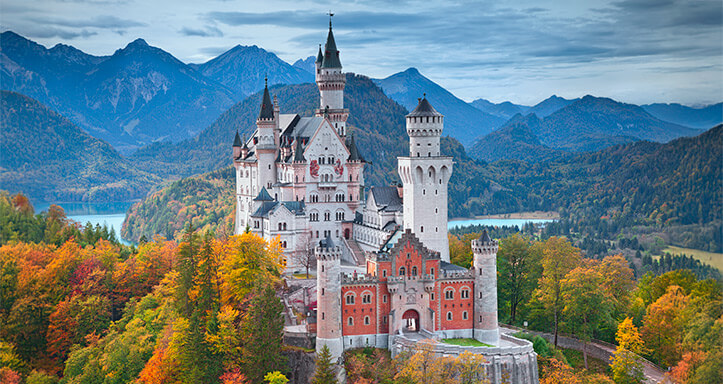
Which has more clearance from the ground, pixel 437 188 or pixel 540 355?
pixel 437 188

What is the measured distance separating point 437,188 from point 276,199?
983 inches

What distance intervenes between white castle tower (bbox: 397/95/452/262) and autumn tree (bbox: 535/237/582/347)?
1138 cm

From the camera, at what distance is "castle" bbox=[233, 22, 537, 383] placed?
5811cm

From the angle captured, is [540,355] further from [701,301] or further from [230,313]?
[230,313]

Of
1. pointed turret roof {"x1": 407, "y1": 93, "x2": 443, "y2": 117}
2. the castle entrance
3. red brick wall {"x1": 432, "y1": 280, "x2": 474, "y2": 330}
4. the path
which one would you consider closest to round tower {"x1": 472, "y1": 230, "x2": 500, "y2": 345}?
red brick wall {"x1": 432, "y1": 280, "x2": 474, "y2": 330}

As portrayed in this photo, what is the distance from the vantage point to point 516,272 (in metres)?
79.2

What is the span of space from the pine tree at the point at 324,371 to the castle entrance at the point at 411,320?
26.2 feet

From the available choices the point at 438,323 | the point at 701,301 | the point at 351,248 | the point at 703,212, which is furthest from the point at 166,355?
the point at 703,212

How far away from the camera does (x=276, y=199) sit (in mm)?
87375

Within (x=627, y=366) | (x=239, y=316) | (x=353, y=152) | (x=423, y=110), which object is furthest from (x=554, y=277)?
(x=239, y=316)

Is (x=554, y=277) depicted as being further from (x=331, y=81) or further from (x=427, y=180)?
(x=331, y=81)

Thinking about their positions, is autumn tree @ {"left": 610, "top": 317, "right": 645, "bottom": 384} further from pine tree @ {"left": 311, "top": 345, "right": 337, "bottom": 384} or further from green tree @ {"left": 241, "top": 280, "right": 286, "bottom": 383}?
green tree @ {"left": 241, "top": 280, "right": 286, "bottom": 383}

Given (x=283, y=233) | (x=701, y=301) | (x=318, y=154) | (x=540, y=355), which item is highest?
(x=318, y=154)

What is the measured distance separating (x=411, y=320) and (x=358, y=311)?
5046mm
